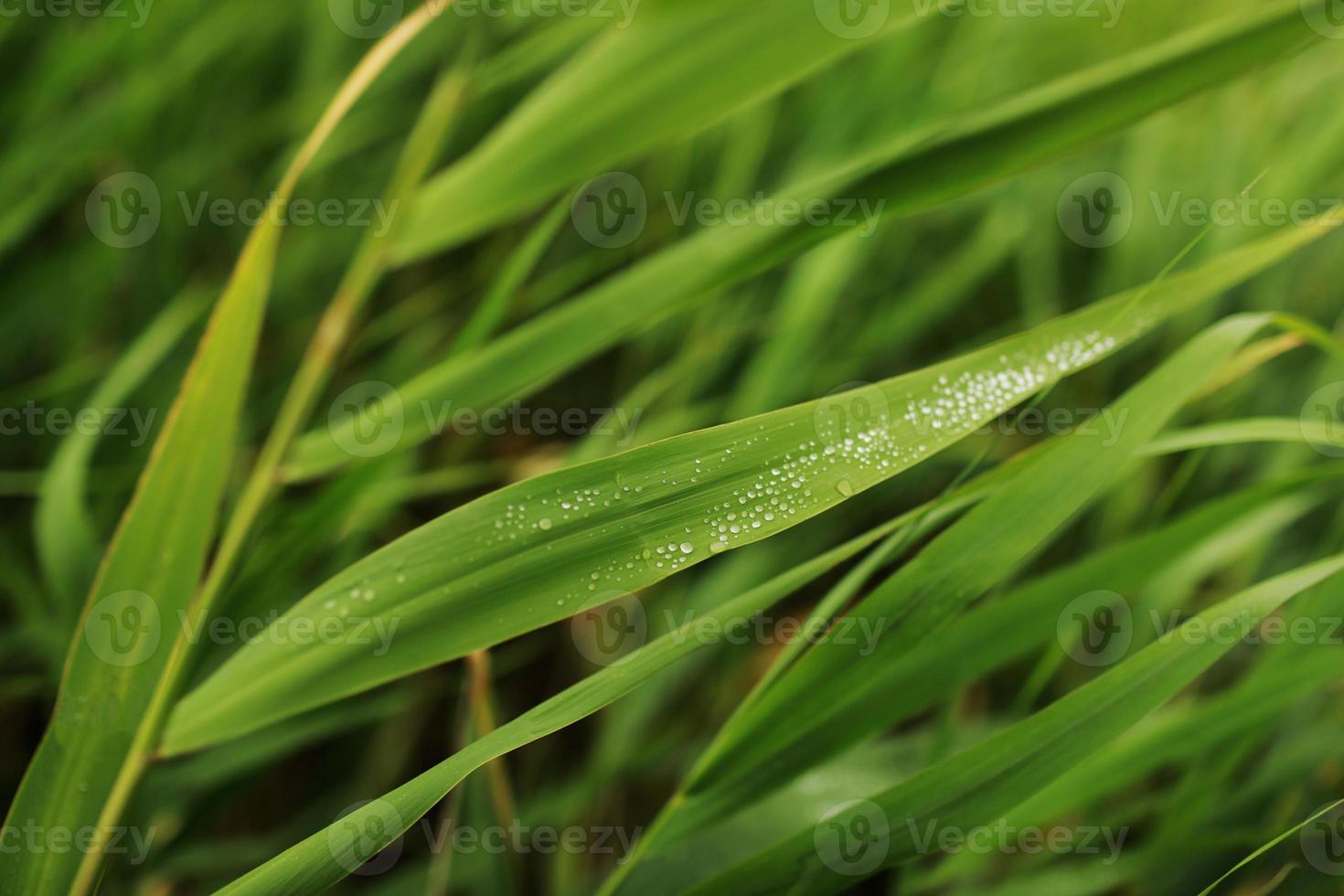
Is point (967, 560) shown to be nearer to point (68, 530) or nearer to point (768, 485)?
point (768, 485)

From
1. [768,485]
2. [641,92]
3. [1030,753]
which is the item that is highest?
[641,92]

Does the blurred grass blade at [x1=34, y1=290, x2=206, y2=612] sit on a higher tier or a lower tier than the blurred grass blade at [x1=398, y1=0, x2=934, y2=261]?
lower

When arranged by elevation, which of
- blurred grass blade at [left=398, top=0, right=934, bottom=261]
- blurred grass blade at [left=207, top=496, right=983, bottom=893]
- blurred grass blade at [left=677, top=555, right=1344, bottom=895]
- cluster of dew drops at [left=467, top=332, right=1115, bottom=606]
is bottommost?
blurred grass blade at [left=677, top=555, right=1344, bottom=895]

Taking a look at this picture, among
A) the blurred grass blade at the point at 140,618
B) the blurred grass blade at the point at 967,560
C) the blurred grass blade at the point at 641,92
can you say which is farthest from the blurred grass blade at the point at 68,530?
the blurred grass blade at the point at 967,560

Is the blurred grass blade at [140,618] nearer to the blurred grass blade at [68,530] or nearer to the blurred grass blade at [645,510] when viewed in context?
the blurred grass blade at [645,510]

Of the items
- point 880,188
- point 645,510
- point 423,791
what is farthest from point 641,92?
point 423,791

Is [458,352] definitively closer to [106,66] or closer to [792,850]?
[792,850]

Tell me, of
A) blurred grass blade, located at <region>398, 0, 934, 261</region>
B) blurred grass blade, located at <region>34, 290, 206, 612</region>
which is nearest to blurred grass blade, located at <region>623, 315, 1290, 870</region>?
blurred grass blade, located at <region>398, 0, 934, 261</region>

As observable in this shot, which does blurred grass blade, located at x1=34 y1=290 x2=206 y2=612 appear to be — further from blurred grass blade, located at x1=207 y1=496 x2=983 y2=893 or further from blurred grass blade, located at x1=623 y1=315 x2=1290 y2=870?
blurred grass blade, located at x1=623 y1=315 x2=1290 y2=870
